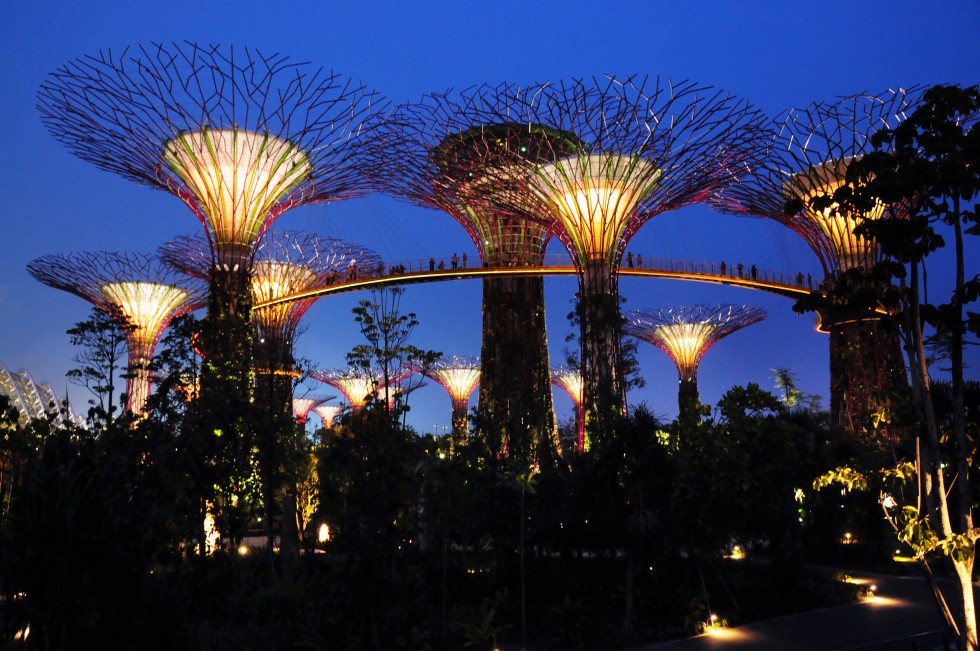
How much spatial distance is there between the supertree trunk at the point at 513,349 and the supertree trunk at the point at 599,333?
7.08 ft

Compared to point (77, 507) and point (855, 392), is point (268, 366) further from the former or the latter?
point (855, 392)

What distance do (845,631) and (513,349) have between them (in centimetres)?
1740

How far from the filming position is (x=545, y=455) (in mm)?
17984

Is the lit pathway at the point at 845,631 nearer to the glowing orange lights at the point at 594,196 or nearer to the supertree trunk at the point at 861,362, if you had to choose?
the glowing orange lights at the point at 594,196

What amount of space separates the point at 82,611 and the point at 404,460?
19.2 feet

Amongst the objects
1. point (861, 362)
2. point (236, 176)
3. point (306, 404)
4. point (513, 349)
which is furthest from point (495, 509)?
point (306, 404)

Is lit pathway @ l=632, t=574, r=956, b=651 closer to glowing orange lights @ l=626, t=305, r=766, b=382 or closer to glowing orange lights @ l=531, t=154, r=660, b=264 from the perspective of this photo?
glowing orange lights @ l=531, t=154, r=660, b=264

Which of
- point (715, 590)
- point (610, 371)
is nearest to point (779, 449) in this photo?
point (715, 590)

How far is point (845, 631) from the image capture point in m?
12.9

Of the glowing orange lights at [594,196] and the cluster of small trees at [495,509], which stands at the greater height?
the glowing orange lights at [594,196]

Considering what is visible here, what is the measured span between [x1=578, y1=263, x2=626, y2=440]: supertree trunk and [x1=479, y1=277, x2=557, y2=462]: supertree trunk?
2.16 meters

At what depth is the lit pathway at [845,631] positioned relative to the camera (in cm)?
1190

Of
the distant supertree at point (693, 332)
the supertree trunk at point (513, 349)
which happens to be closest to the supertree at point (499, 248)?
the supertree trunk at point (513, 349)

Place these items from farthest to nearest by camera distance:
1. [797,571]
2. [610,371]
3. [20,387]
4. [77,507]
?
[20,387], [610,371], [797,571], [77,507]
